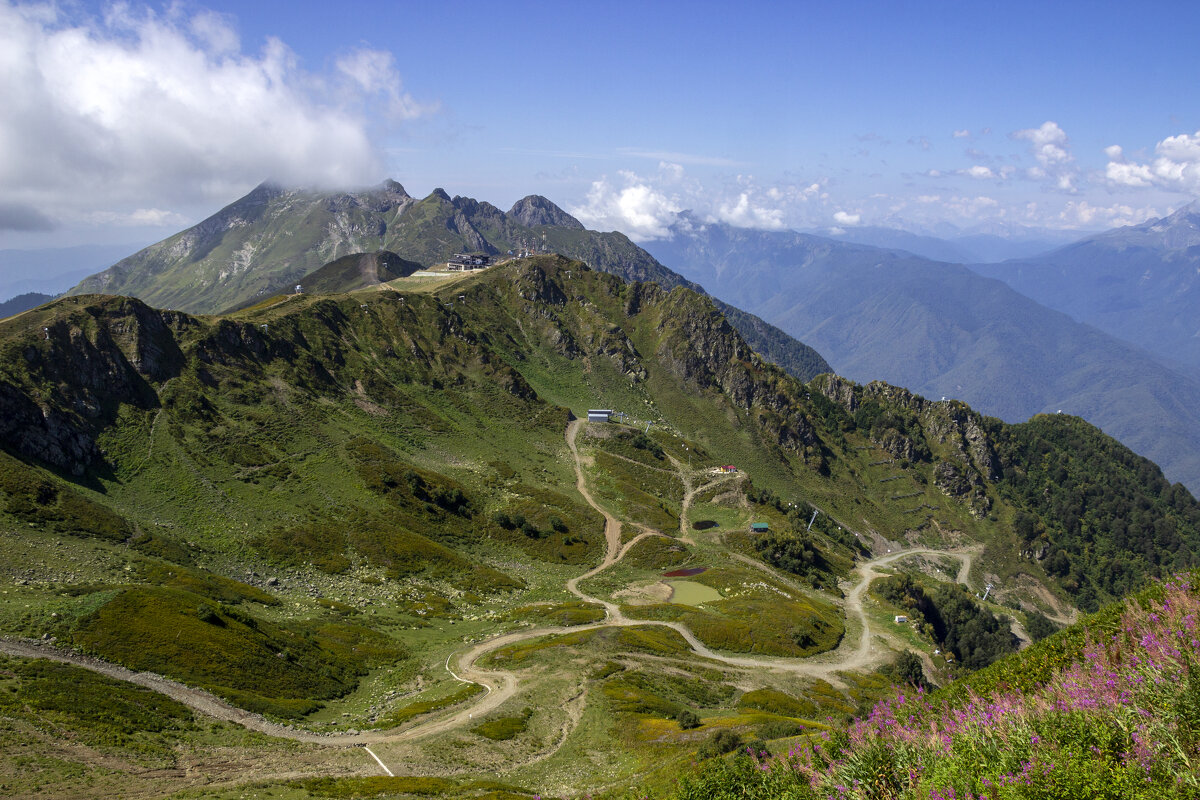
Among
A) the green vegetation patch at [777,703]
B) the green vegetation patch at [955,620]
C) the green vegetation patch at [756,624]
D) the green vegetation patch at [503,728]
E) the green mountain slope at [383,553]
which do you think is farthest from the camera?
the green vegetation patch at [955,620]

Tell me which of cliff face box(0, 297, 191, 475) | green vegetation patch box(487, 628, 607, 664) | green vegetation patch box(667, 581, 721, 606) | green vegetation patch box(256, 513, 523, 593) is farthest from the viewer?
green vegetation patch box(667, 581, 721, 606)

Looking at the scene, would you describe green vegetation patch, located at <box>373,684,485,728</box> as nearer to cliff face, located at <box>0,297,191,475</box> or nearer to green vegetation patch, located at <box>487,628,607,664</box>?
green vegetation patch, located at <box>487,628,607,664</box>

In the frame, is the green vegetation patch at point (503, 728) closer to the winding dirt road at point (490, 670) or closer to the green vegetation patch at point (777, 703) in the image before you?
the winding dirt road at point (490, 670)

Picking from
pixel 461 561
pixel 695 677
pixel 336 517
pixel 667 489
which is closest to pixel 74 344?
pixel 336 517

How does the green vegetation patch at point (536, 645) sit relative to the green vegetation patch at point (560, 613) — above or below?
above

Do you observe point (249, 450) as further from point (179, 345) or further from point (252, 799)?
point (252, 799)

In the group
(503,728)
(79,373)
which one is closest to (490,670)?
(503,728)

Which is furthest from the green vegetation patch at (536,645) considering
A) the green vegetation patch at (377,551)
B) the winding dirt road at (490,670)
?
the green vegetation patch at (377,551)

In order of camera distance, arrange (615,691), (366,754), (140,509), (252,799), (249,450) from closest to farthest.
Answer: 1. (252,799)
2. (366,754)
3. (615,691)
4. (140,509)
5. (249,450)

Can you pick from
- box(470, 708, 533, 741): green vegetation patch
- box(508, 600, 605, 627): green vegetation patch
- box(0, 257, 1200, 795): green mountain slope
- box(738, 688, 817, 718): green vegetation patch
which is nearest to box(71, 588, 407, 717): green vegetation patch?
box(0, 257, 1200, 795): green mountain slope
